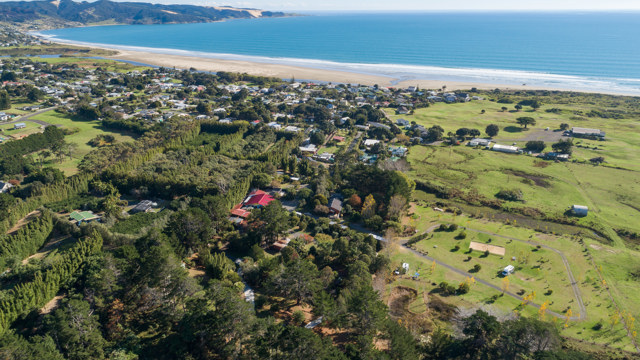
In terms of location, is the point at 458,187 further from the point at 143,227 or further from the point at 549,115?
the point at 549,115

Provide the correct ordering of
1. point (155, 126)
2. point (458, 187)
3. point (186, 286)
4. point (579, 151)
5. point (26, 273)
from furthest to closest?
point (155, 126) → point (579, 151) → point (458, 187) → point (26, 273) → point (186, 286)

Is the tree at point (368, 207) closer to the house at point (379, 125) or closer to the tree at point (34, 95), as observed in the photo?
the house at point (379, 125)

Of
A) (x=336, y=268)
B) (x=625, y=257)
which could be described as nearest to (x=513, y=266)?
(x=625, y=257)

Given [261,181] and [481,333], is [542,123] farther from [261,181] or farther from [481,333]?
[481,333]

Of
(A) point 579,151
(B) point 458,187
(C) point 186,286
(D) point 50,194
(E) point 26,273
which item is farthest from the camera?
(A) point 579,151

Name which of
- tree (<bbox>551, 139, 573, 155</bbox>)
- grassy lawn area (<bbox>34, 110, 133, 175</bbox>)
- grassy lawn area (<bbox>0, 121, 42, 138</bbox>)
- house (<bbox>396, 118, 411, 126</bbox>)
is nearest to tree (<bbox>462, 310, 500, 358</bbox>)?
tree (<bbox>551, 139, 573, 155</bbox>)

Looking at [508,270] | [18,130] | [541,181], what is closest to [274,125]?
[18,130]

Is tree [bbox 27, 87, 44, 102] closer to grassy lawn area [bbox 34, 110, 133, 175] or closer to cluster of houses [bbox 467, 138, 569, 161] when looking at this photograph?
grassy lawn area [bbox 34, 110, 133, 175]

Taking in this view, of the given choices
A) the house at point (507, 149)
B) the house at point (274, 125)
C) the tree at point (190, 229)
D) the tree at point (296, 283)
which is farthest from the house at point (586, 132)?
the tree at point (190, 229)
